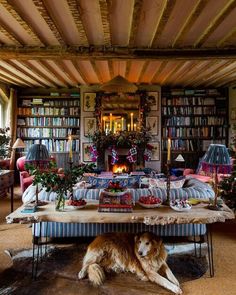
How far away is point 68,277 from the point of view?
259 cm

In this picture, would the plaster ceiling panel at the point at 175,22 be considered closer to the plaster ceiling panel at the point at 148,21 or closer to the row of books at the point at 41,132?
the plaster ceiling panel at the point at 148,21

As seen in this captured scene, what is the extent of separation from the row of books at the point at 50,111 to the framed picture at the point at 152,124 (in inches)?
78.7

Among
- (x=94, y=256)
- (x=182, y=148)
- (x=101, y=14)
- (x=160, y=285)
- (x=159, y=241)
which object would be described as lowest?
(x=160, y=285)

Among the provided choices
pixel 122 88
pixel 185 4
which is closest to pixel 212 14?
pixel 185 4

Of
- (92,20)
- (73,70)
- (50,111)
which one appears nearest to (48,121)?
(50,111)

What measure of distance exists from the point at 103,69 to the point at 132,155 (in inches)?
99.4

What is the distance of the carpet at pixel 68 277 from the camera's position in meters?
2.37

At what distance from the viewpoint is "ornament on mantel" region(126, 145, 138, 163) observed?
23.7ft

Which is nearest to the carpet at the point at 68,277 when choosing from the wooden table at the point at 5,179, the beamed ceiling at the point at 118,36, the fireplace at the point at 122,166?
the wooden table at the point at 5,179

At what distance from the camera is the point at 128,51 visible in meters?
4.17

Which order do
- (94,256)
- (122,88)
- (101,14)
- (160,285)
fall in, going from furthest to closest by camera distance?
(122,88) → (101,14) → (94,256) → (160,285)

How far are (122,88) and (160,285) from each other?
330 centimetres

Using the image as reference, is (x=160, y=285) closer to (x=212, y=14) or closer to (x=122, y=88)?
(x=212, y=14)

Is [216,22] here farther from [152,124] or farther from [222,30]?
[152,124]
